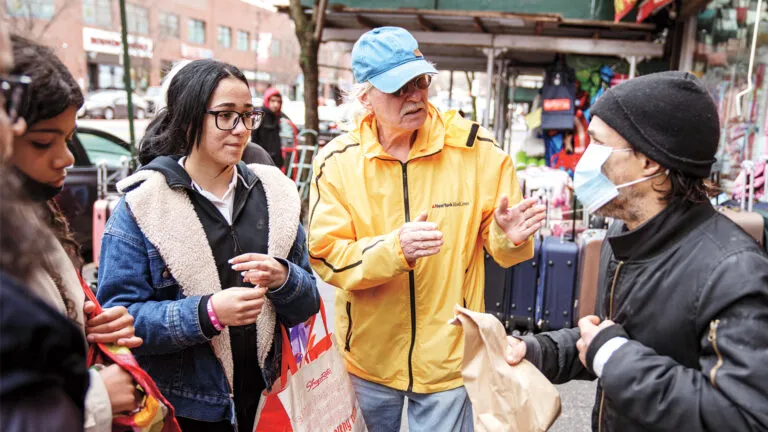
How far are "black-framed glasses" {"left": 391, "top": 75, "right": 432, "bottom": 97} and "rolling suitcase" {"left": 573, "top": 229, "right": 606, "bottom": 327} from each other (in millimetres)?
2878

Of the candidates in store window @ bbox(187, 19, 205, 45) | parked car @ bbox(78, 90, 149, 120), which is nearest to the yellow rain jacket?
parked car @ bbox(78, 90, 149, 120)

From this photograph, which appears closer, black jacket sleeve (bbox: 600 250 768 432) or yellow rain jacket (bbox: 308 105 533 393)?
black jacket sleeve (bbox: 600 250 768 432)

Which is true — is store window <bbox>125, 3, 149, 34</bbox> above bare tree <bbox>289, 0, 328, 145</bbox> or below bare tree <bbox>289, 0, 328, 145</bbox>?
above

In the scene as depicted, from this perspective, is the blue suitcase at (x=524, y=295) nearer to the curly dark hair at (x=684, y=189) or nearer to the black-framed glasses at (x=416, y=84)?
the black-framed glasses at (x=416, y=84)

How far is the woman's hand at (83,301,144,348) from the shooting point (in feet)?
5.12

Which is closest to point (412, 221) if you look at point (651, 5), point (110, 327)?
point (110, 327)

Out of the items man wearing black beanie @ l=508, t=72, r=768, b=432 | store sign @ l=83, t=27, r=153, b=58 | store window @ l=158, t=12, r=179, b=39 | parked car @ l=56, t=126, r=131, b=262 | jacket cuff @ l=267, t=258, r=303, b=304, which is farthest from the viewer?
store window @ l=158, t=12, r=179, b=39

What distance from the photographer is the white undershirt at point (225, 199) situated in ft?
6.82

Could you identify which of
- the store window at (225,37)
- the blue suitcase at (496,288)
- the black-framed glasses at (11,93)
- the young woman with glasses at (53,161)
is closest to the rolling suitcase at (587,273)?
the blue suitcase at (496,288)

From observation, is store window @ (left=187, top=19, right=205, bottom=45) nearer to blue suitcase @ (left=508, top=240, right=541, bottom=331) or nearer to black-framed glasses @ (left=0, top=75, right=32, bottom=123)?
blue suitcase @ (left=508, top=240, right=541, bottom=331)

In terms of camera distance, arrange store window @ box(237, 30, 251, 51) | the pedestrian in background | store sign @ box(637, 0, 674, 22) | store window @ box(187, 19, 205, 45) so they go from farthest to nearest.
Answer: store window @ box(237, 30, 251, 51)
store window @ box(187, 19, 205, 45)
the pedestrian in background
store sign @ box(637, 0, 674, 22)

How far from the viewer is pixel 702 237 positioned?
58.2 inches

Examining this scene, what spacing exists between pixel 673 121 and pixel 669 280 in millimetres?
397

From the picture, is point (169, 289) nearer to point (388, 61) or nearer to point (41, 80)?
point (41, 80)
